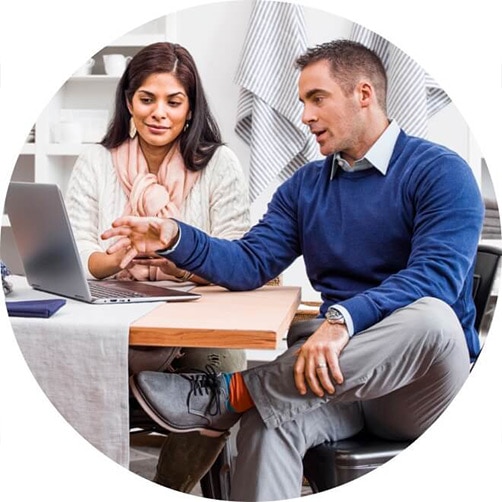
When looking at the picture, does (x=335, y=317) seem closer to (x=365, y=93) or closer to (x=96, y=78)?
(x=365, y=93)

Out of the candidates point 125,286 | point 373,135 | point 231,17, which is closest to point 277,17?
point 231,17

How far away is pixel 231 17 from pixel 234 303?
4.61 ft

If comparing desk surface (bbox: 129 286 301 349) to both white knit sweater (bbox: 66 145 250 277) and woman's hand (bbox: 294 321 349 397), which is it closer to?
woman's hand (bbox: 294 321 349 397)

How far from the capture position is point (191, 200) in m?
1.79

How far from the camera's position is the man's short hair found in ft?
5.31

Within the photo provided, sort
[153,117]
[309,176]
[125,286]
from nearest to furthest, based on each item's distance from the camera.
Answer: [125,286], [309,176], [153,117]

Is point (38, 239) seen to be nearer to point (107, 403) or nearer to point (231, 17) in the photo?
point (107, 403)

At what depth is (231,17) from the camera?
97.5 inches

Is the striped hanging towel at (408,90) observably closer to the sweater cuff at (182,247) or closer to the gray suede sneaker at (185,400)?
the sweater cuff at (182,247)

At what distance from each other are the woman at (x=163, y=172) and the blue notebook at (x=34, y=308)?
1.46ft

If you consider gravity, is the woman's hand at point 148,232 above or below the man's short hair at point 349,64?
below

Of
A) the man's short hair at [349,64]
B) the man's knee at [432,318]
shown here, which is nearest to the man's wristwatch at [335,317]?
the man's knee at [432,318]

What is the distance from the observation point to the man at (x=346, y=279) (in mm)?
1219

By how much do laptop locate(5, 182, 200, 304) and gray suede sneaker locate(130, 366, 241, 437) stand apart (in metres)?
0.14
